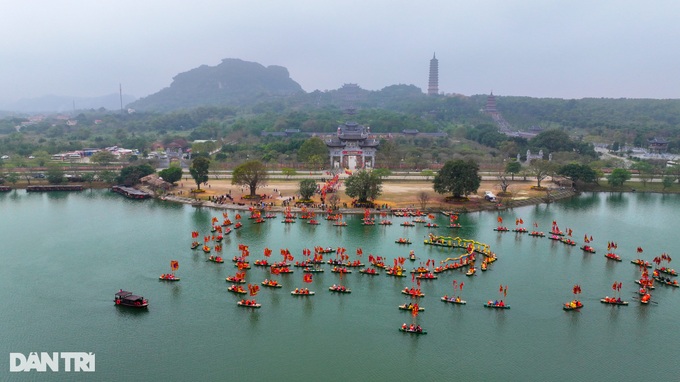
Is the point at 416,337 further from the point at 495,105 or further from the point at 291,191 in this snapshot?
the point at 495,105

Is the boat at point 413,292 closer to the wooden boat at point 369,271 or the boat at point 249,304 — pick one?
the wooden boat at point 369,271

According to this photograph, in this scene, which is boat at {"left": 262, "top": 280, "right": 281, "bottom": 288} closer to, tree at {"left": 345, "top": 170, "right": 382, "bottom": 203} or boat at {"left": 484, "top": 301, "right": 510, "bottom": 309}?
boat at {"left": 484, "top": 301, "right": 510, "bottom": 309}

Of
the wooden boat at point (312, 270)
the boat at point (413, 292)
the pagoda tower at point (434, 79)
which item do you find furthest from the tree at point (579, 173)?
the pagoda tower at point (434, 79)

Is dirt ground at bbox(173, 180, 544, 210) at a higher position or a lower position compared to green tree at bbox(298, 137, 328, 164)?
lower

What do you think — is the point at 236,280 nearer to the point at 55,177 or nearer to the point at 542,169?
the point at 55,177

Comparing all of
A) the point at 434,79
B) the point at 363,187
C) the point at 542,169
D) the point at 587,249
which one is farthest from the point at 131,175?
the point at 434,79

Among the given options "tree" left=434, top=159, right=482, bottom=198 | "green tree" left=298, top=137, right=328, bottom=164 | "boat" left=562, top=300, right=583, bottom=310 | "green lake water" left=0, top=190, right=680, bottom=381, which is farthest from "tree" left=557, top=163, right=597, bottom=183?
"boat" left=562, top=300, right=583, bottom=310
